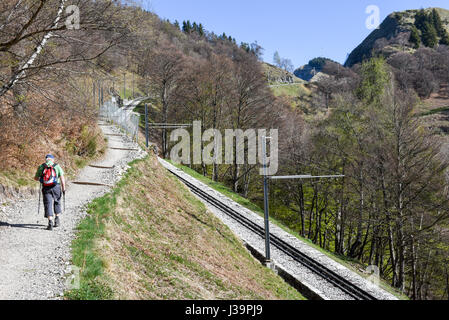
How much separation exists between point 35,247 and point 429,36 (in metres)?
142

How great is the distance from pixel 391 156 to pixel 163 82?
26.9 meters

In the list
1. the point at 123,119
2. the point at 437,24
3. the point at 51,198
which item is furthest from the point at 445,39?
the point at 51,198

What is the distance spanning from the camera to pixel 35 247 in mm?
7160

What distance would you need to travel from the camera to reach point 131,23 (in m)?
8.08

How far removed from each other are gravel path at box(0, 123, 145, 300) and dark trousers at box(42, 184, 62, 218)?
48cm

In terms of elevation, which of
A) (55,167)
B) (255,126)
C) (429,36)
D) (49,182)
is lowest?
(49,182)

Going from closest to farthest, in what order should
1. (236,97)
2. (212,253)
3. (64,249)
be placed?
(64,249), (212,253), (236,97)

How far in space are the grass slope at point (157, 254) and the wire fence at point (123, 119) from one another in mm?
13199

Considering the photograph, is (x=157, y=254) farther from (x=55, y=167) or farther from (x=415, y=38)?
(x=415, y=38)

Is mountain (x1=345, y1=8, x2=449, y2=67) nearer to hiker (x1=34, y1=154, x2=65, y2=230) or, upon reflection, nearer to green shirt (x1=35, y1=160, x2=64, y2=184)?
green shirt (x1=35, y1=160, x2=64, y2=184)

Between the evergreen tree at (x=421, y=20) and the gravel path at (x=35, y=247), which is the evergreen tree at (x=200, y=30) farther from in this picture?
the gravel path at (x=35, y=247)

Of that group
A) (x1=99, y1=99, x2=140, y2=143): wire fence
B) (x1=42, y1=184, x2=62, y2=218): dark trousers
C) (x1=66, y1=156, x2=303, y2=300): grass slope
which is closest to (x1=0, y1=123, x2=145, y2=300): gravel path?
(x1=66, y1=156, x2=303, y2=300): grass slope
